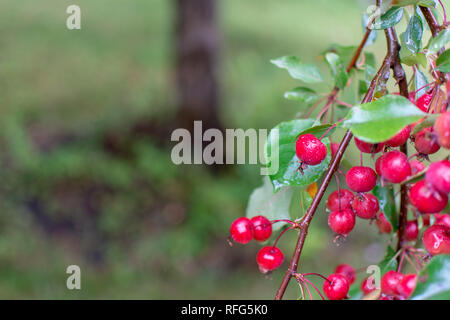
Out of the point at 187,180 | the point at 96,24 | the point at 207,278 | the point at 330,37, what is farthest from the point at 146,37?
the point at 207,278

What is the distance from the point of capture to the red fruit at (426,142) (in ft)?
1.36

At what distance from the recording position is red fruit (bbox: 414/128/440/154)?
41 cm

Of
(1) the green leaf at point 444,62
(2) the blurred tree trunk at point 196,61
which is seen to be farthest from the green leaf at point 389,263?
(2) the blurred tree trunk at point 196,61

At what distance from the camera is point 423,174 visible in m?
0.41

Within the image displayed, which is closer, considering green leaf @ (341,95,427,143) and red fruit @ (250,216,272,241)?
green leaf @ (341,95,427,143)

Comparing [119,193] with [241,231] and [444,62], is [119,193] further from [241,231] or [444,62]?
[444,62]

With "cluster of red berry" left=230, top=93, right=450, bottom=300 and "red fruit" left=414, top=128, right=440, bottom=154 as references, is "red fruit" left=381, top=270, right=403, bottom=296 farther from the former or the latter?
"red fruit" left=414, top=128, right=440, bottom=154

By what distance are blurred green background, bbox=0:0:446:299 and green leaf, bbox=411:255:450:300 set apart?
44.6 inches

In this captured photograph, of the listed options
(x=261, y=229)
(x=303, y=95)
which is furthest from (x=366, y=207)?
(x=303, y=95)

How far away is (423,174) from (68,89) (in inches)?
138

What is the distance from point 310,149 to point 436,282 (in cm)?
18

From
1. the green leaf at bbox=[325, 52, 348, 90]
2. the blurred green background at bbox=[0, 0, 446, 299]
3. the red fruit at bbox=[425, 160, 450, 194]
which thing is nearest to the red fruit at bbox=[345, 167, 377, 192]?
the red fruit at bbox=[425, 160, 450, 194]

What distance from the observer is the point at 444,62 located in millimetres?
472
